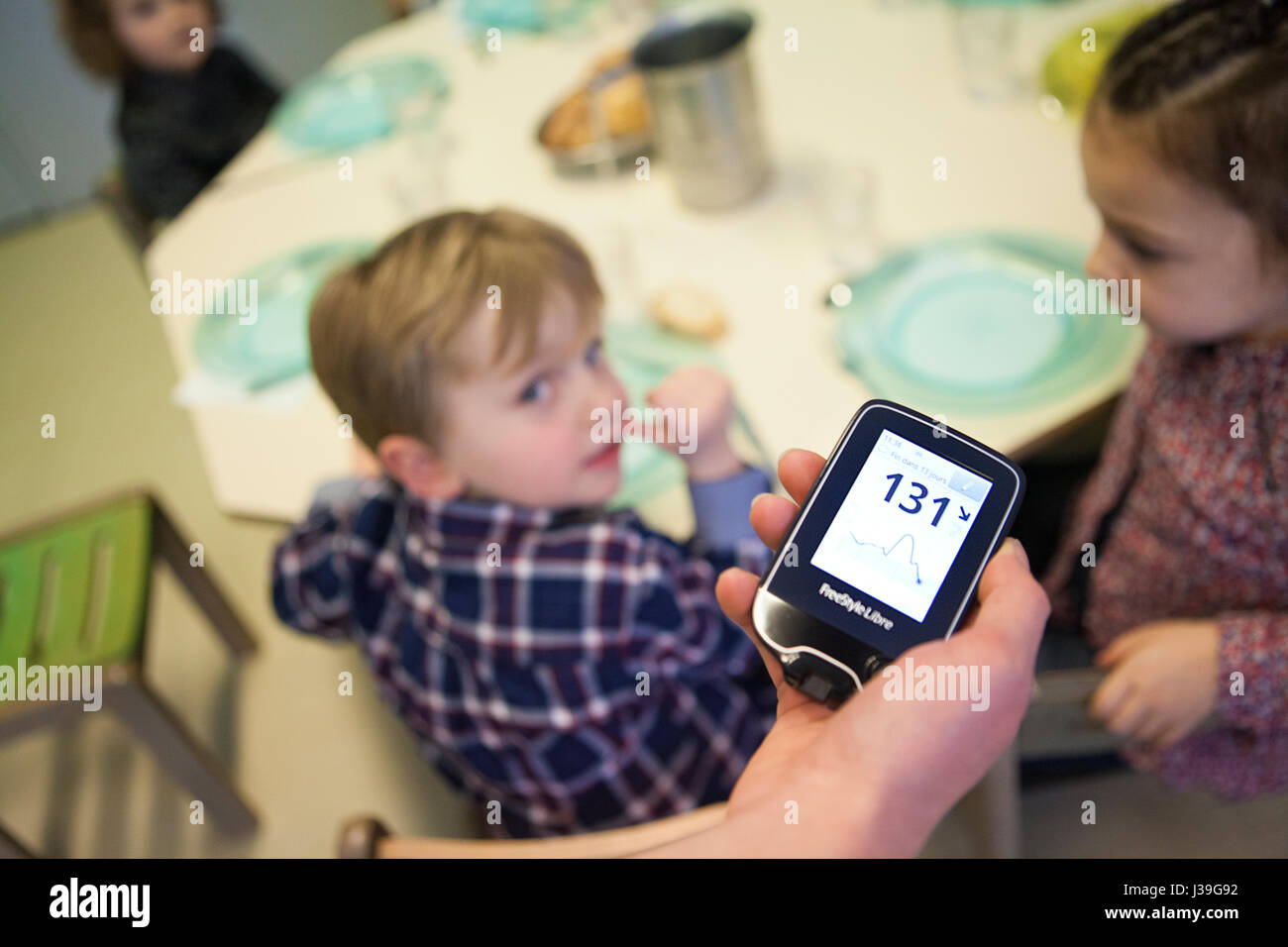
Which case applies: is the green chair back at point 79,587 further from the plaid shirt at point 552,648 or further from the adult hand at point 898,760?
the adult hand at point 898,760

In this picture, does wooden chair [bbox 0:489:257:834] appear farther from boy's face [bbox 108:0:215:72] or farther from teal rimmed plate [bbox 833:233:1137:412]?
boy's face [bbox 108:0:215:72]

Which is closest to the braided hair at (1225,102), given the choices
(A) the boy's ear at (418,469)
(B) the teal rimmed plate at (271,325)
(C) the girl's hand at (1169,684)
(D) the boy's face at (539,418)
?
(C) the girl's hand at (1169,684)

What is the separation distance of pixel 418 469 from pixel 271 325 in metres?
0.50

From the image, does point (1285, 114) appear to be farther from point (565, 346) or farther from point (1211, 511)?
point (565, 346)

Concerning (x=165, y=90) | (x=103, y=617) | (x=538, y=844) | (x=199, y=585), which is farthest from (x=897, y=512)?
(x=165, y=90)

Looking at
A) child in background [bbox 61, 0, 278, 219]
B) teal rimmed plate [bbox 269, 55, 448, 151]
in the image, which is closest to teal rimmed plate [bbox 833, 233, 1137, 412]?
teal rimmed plate [bbox 269, 55, 448, 151]

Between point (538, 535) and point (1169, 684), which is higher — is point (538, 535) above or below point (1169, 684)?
above

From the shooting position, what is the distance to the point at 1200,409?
0.79 meters

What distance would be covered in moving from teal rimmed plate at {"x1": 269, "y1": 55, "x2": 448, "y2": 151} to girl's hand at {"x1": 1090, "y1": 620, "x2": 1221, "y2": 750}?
1.38m

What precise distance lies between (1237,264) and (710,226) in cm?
64

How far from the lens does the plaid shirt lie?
2.64ft

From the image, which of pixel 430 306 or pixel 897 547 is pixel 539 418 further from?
pixel 897 547

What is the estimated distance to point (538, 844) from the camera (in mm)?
567

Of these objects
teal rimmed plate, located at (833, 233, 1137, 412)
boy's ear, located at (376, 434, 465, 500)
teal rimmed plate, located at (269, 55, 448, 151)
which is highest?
teal rimmed plate, located at (269, 55, 448, 151)
